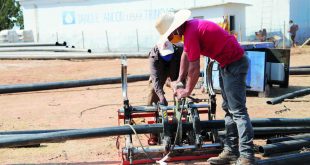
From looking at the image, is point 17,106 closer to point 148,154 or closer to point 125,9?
point 148,154

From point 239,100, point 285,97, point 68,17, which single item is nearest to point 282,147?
point 239,100

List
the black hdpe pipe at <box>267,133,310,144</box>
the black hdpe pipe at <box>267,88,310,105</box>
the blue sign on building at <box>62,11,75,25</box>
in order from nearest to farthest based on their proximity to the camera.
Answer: the black hdpe pipe at <box>267,133,310,144</box> < the black hdpe pipe at <box>267,88,310,105</box> < the blue sign on building at <box>62,11,75,25</box>

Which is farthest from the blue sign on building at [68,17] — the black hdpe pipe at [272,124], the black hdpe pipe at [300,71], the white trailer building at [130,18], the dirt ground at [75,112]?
the black hdpe pipe at [272,124]

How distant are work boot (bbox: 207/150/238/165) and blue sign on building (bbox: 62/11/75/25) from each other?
2725cm

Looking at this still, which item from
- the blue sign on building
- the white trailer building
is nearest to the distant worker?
the white trailer building

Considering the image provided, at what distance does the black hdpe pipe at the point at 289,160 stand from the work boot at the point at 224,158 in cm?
36

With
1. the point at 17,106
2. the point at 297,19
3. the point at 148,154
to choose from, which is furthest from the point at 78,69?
the point at 297,19

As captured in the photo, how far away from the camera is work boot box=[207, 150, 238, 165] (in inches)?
196

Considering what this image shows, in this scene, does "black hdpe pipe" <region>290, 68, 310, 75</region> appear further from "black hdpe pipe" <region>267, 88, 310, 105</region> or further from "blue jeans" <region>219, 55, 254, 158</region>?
"blue jeans" <region>219, 55, 254, 158</region>

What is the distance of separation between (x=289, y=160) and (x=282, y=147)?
455 mm

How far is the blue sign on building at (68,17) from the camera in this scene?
30.9 m

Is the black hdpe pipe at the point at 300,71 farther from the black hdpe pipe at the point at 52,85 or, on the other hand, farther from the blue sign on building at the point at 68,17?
the blue sign on building at the point at 68,17

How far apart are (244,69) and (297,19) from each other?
23.4 m

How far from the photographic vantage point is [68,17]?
3109cm
